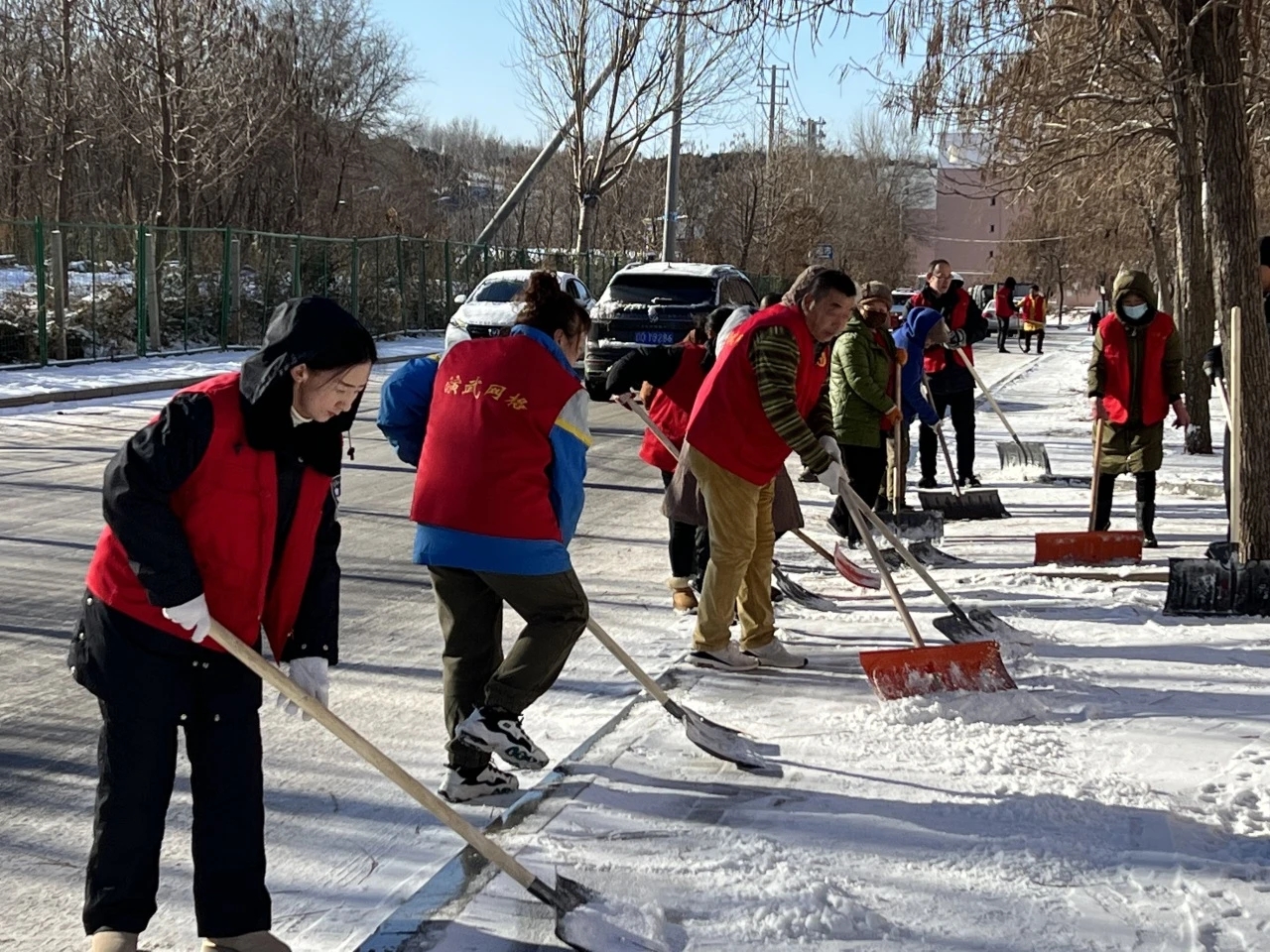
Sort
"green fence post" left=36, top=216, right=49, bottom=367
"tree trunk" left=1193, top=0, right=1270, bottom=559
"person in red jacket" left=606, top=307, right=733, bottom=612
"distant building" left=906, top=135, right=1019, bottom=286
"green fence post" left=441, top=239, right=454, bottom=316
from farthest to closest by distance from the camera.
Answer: "distant building" left=906, top=135, right=1019, bottom=286 → "green fence post" left=441, top=239, right=454, bottom=316 → "green fence post" left=36, top=216, right=49, bottom=367 → "tree trunk" left=1193, top=0, right=1270, bottom=559 → "person in red jacket" left=606, top=307, right=733, bottom=612

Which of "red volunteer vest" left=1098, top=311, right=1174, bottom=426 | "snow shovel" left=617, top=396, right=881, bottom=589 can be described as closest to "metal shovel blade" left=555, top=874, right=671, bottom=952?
"snow shovel" left=617, top=396, right=881, bottom=589

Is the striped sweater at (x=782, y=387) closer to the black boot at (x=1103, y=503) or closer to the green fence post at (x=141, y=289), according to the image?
the black boot at (x=1103, y=503)

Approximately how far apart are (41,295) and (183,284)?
170 inches

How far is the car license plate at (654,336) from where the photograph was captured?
18062 millimetres

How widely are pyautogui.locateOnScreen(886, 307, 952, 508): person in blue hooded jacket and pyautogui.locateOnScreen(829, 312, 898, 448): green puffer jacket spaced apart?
1079 mm

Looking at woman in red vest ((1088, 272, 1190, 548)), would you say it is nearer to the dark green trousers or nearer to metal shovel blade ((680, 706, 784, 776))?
metal shovel blade ((680, 706, 784, 776))

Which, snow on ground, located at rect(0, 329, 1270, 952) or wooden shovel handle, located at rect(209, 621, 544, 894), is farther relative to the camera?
snow on ground, located at rect(0, 329, 1270, 952)

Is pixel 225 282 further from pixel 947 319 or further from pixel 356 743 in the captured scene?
pixel 356 743

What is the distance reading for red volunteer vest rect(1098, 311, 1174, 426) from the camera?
8.41m

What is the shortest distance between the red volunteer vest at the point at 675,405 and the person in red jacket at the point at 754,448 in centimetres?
101

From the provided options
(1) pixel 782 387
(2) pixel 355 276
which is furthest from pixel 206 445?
(2) pixel 355 276

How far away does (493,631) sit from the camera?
4.50 m

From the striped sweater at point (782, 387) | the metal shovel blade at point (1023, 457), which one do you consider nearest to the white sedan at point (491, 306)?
the metal shovel blade at point (1023, 457)

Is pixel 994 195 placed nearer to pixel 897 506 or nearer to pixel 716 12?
pixel 897 506
